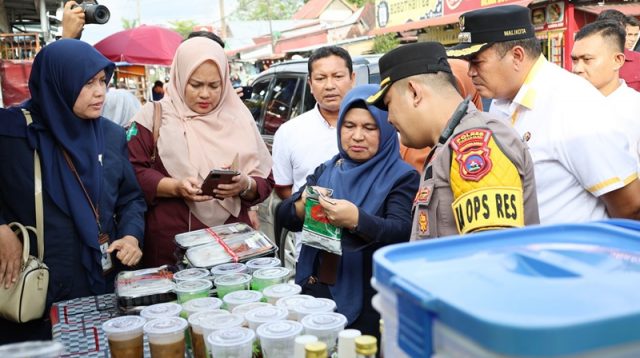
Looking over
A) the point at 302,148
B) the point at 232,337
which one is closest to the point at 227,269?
the point at 232,337

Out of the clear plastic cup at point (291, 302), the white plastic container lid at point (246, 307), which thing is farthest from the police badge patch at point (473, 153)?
the white plastic container lid at point (246, 307)

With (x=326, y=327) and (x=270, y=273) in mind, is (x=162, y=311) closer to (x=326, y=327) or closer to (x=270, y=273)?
(x=270, y=273)

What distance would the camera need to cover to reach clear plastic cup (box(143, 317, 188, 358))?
170 cm

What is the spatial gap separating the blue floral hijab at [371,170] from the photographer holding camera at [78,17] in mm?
1770

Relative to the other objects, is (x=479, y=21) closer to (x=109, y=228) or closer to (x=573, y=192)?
(x=573, y=192)

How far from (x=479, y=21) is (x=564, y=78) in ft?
1.28

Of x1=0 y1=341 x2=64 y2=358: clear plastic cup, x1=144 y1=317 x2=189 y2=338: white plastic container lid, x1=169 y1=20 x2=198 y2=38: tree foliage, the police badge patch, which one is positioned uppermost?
x1=169 y1=20 x2=198 y2=38: tree foliage

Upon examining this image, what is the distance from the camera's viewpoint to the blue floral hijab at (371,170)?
2.58m

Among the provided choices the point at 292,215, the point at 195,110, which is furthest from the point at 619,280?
the point at 195,110

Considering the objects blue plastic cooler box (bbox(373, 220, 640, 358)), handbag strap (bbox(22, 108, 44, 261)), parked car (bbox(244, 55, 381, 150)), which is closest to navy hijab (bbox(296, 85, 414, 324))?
handbag strap (bbox(22, 108, 44, 261))

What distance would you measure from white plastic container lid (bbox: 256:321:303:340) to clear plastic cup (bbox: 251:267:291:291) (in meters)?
0.44

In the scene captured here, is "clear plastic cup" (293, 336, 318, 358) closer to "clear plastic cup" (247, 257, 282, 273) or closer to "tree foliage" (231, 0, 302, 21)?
"clear plastic cup" (247, 257, 282, 273)

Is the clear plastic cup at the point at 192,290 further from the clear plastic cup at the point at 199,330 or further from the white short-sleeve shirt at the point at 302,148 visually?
the white short-sleeve shirt at the point at 302,148

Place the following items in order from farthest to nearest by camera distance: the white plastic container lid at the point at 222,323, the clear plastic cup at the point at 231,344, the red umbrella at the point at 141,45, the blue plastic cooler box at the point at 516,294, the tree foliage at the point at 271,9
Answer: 1. the tree foliage at the point at 271,9
2. the red umbrella at the point at 141,45
3. the white plastic container lid at the point at 222,323
4. the clear plastic cup at the point at 231,344
5. the blue plastic cooler box at the point at 516,294
